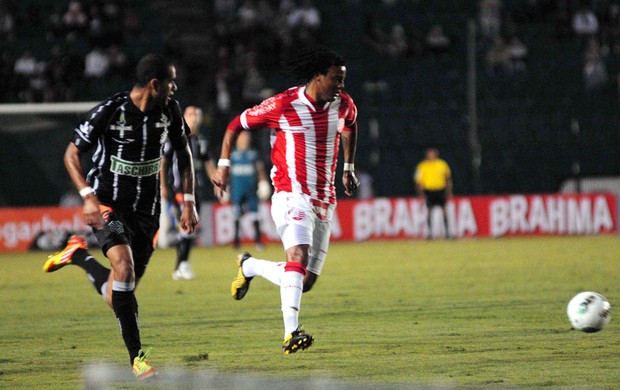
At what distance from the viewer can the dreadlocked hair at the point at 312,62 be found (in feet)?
26.9

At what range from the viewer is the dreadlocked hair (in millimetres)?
8203

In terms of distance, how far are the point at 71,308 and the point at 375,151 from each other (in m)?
13.2

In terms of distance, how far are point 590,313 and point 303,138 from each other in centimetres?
261

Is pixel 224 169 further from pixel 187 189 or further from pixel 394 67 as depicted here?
pixel 394 67

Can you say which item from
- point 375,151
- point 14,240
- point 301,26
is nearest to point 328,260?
point 375,151

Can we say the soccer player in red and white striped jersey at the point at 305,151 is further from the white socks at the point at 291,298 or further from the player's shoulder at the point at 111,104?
the player's shoulder at the point at 111,104

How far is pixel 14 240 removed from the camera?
73.2ft

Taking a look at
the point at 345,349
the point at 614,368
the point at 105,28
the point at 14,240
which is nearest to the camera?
the point at 614,368

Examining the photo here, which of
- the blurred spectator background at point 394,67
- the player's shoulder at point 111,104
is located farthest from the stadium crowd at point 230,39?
the player's shoulder at point 111,104

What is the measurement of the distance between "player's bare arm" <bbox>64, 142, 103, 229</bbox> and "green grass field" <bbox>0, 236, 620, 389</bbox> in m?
1.01

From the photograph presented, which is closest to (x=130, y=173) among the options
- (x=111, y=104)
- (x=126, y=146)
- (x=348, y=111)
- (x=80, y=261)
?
(x=126, y=146)

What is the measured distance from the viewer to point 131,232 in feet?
24.6

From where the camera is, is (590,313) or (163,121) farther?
(590,313)

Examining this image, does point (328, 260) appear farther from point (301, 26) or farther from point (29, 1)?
point (29, 1)
